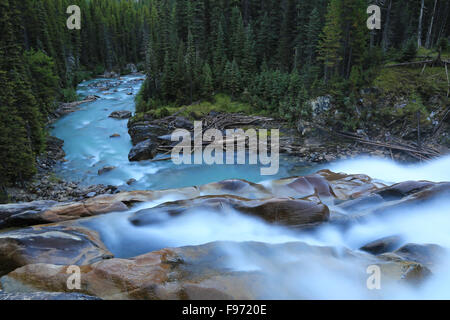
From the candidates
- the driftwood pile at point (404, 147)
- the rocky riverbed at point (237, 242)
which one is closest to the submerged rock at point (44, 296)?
the rocky riverbed at point (237, 242)

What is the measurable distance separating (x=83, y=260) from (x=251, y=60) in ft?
120

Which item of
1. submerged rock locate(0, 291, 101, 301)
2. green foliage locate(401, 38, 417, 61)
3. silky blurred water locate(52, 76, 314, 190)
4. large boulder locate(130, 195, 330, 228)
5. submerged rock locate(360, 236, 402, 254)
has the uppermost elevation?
green foliage locate(401, 38, 417, 61)

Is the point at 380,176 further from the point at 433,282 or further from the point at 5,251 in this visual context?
the point at 5,251

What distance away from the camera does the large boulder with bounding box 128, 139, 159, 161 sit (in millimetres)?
25844

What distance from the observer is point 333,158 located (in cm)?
2473

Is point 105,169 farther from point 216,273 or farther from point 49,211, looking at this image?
point 216,273

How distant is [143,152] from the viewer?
25984 mm

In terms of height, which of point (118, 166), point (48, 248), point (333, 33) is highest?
point (333, 33)

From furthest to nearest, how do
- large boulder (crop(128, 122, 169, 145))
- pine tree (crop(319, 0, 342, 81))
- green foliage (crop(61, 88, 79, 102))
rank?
green foliage (crop(61, 88, 79, 102)), large boulder (crop(128, 122, 169, 145)), pine tree (crop(319, 0, 342, 81))

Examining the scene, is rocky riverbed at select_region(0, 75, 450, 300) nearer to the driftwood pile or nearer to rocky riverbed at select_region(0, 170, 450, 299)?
rocky riverbed at select_region(0, 170, 450, 299)

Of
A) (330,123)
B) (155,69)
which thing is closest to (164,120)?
(155,69)

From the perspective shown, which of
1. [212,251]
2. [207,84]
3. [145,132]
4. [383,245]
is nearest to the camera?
[212,251]

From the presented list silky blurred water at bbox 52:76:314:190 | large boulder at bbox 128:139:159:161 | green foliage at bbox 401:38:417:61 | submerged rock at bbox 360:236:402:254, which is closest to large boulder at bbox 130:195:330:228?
submerged rock at bbox 360:236:402:254

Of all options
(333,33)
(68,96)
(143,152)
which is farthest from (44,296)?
(68,96)
